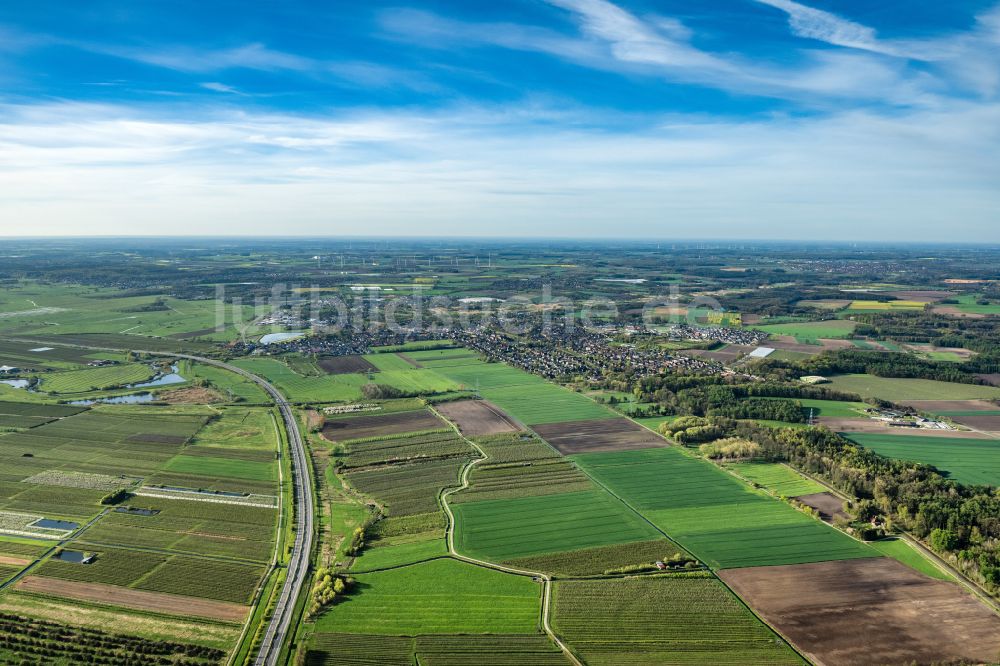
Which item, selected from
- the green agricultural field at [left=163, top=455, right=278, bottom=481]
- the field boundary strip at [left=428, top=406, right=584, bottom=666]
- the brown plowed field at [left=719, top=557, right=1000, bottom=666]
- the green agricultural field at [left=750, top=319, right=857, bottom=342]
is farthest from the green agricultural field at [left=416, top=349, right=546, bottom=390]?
the green agricultural field at [left=750, top=319, right=857, bottom=342]

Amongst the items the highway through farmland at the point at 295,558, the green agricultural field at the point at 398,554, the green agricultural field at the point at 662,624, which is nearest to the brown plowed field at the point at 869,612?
the green agricultural field at the point at 662,624

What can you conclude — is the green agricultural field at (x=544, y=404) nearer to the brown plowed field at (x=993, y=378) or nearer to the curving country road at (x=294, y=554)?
the curving country road at (x=294, y=554)

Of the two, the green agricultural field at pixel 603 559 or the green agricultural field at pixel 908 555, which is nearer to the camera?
the green agricultural field at pixel 908 555

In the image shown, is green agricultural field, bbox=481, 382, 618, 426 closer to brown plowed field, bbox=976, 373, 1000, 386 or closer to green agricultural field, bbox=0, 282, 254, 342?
brown plowed field, bbox=976, 373, 1000, 386

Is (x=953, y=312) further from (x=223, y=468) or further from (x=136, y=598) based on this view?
(x=136, y=598)

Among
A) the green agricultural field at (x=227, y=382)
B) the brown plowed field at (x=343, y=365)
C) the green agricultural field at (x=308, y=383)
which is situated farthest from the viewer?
the brown plowed field at (x=343, y=365)

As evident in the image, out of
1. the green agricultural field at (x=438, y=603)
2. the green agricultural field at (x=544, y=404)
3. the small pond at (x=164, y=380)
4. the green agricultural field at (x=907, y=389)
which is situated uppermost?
the green agricultural field at (x=907, y=389)

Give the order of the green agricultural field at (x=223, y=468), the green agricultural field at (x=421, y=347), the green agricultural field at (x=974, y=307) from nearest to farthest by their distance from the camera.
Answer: the green agricultural field at (x=223, y=468), the green agricultural field at (x=421, y=347), the green agricultural field at (x=974, y=307)
